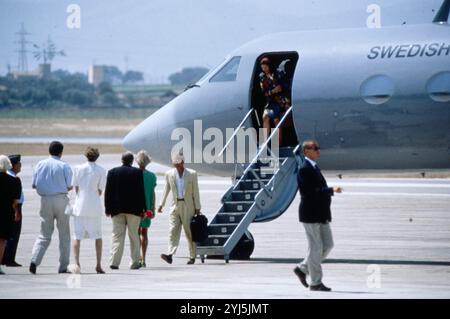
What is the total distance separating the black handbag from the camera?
24766 millimetres

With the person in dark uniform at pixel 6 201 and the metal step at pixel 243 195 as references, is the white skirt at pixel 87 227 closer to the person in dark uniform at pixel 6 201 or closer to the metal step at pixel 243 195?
the person in dark uniform at pixel 6 201

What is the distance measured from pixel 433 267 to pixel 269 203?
3664 millimetres

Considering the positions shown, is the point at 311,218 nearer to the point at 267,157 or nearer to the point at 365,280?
the point at 365,280

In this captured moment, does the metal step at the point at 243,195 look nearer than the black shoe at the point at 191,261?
No

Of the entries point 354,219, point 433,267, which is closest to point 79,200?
point 433,267

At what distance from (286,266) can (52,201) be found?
455 cm

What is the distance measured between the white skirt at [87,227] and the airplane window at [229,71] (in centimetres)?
597

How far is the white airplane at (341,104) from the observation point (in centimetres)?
2555

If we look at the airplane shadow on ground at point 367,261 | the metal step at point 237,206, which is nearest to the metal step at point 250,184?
the metal step at point 237,206

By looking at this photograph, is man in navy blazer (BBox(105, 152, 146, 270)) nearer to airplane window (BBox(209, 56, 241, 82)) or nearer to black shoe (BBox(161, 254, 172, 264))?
black shoe (BBox(161, 254, 172, 264))

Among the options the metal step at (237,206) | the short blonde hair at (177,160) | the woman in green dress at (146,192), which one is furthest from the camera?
the metal step at (237,206)

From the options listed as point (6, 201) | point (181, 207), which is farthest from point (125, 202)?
point (6, 201)
